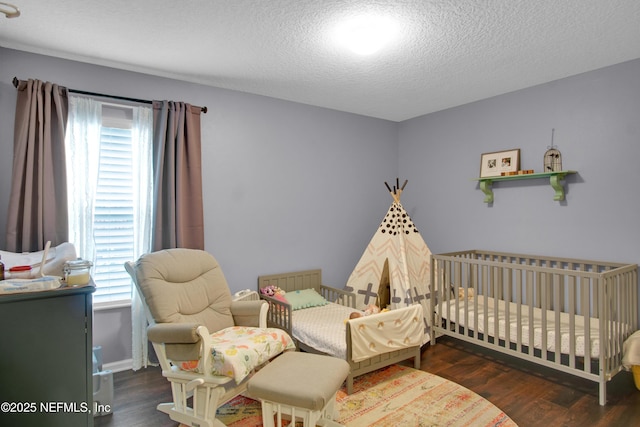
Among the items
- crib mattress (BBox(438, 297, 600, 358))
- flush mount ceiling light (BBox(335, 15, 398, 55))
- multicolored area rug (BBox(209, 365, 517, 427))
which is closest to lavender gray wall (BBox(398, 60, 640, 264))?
crib mattress (BBox(438, 297, 600, 358))

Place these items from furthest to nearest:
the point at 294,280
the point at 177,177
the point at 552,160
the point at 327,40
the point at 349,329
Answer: the point at 294,280 < the point at 552,160 < the point at 177,177 < the point at 349,329 < the point at 327,40

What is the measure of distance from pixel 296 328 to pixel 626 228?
2.74 meters

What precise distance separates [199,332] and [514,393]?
223 cm

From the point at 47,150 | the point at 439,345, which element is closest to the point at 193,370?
the point at 47,150

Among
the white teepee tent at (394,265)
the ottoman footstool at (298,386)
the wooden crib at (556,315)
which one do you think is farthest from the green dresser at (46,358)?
the wooden crib at (556,315)

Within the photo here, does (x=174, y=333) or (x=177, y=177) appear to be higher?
(x=177, y=177)

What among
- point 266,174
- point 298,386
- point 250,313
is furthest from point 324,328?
point 266,174

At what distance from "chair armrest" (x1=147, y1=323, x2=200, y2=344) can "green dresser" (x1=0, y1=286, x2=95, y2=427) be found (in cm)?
44

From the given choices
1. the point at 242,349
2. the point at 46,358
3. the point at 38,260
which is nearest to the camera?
the point at 46,358

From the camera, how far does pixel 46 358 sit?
1675 mm

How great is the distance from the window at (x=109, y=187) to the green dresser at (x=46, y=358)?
1258 mm

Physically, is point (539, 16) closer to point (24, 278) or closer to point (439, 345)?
point (439, 345)

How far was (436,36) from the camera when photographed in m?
2.41

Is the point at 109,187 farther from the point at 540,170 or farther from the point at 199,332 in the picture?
the point at 540,170
